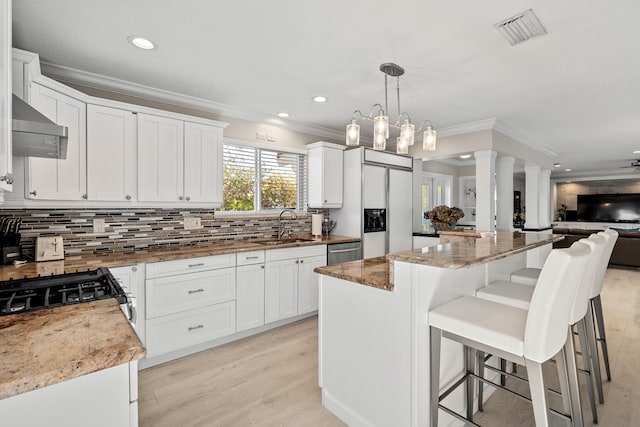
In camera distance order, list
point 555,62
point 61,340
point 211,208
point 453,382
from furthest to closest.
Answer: point 211,208, point 555,62, point 453,382, point 61,340

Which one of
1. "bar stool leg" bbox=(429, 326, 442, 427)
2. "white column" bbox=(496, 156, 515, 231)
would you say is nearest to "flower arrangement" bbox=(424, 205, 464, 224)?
"white column" bbox=(496, 156, 515, 231)

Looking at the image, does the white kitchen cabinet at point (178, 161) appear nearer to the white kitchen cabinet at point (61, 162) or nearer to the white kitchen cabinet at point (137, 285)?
the white kitchen cabinet at point (61, 162)

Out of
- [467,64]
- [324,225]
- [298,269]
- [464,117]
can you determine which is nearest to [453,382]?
[298,269]

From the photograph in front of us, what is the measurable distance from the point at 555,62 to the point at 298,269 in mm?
2868

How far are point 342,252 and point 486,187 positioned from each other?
203 cm

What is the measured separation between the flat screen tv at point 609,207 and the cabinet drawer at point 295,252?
10285mm

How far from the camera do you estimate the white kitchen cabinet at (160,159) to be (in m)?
2.76

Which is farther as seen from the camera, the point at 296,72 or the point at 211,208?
the point at 211,208

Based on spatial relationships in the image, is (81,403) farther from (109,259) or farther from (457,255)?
(109,259)

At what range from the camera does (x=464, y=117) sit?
3.87m

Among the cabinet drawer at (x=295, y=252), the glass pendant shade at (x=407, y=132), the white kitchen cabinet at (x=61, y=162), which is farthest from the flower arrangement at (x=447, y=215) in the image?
the white kitchen cabinet at (x=61, y=162)

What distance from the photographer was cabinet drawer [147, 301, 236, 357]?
2.59 m

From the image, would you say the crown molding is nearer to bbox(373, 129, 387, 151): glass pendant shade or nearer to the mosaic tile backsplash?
the mosaic tile backsplash

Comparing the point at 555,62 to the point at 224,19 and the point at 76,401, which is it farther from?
the point at 76,401
